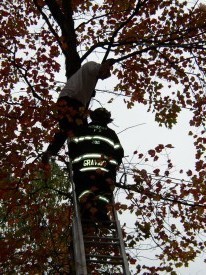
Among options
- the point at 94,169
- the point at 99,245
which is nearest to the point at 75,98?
the point at 94,169

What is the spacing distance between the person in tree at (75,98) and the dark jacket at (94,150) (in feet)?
1.35

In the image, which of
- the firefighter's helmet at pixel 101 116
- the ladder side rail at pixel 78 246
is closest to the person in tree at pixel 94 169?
the ladder side rail at pixel 78 246

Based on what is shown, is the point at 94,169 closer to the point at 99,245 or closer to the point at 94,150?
the point at 94,150

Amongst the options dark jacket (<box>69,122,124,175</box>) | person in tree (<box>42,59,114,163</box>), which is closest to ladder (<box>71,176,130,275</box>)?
dark jacket (<box>69,122,124,175</box>)

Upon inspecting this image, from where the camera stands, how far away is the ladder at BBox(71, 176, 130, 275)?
4.82 meters

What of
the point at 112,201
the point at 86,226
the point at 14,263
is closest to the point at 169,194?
the point at 112,201

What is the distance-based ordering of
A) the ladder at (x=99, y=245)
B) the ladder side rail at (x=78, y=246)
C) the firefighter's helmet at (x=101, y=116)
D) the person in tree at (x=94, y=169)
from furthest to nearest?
the firefighter's helmet at (x=101, y=116) → the person in tree at (x=94, y=169) → the ladder at (x=99, y=245) → the ladder side rail at (x=78, y=246)

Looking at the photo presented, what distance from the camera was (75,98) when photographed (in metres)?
6.45

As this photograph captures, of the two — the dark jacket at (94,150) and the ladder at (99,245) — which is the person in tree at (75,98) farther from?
the ladder at (99,245)

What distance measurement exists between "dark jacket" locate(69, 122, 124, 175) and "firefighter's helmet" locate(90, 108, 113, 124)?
0.75ft

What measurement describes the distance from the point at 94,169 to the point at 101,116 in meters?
1.26

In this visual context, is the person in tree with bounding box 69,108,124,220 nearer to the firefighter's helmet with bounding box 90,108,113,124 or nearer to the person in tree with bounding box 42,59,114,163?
the firefighter's helmet with bounding box 90,108,113,124

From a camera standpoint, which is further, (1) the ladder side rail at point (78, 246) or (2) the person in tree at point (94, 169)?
(2) the person in tree at point (94, 169)

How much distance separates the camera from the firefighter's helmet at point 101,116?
6398 mm
